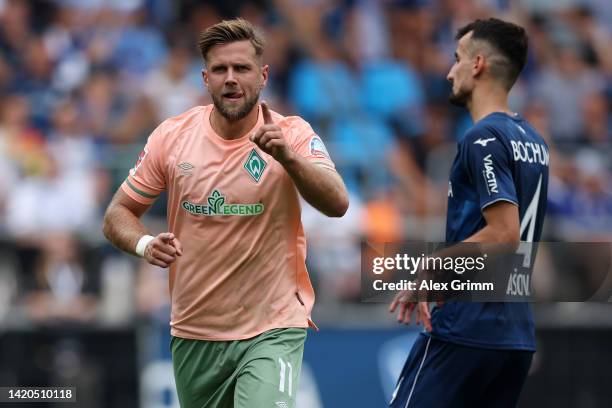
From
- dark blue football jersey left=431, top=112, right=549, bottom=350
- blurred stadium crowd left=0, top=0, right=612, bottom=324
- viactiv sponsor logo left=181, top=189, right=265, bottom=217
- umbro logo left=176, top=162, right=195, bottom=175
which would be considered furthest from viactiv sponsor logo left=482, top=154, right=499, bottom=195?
blurred stadium crowd left=0, top=0, right=612, bottom=324

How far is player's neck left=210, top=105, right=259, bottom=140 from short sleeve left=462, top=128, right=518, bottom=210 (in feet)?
3.71

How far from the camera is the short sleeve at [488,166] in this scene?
20.4 feet

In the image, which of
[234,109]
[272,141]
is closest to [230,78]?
[234,109]

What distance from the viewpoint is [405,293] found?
656 centimetres

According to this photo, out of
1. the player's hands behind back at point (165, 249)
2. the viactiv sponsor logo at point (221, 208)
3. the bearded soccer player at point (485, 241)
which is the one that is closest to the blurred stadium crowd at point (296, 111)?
the bearded soccer player at point (485, 241)

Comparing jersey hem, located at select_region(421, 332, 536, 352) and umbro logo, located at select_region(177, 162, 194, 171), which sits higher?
umbro logo, located at select_region(177, 162, 194, 171)

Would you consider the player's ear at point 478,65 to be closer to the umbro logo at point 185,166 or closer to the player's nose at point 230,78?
the player's nose at point 230,78

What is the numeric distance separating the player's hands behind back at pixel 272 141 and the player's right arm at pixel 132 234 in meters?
0.64

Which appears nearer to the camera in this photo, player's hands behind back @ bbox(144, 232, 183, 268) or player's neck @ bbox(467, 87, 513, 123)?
player's hands behind back @ bbox(144, 232, 183, 268)

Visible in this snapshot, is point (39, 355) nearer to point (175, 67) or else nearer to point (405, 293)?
point (175, 67)

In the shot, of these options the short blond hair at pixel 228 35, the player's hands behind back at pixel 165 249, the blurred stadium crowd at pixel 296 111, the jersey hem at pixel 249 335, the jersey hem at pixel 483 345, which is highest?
the blurred stadium crowd at pixel 296 111

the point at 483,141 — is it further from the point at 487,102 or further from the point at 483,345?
the point at 483,345

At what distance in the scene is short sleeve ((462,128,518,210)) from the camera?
6207mm

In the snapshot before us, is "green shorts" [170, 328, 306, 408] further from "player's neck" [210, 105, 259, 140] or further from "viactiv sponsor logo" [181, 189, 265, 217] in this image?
"player's neck" [210, 105, 259, 140]
